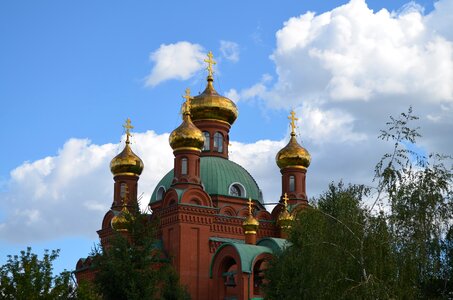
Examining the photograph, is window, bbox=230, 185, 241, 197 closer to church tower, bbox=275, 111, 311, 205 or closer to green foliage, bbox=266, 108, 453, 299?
church tower, bbox=275, 111, 311, 205

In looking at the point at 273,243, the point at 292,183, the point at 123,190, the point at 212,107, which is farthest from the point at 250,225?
the point at 123,190

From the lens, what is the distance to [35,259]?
20.3 meters

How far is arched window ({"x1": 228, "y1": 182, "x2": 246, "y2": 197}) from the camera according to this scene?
120 feet

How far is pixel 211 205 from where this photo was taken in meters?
33.6

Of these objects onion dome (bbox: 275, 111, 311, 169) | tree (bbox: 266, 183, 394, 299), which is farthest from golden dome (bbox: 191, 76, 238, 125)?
tree (bbox: 266, 183, 394, 299)

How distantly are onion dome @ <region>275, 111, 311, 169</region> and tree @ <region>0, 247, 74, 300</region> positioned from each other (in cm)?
1839

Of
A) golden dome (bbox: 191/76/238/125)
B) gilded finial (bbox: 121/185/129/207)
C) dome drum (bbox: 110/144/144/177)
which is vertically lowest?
gilded finial (bbox: 121/185/129/207)

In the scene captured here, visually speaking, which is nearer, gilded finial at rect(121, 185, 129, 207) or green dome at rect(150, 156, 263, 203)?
green dome at rect(150, 156, 263, 203)

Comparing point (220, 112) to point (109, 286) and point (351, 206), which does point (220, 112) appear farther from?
point (351, 206)

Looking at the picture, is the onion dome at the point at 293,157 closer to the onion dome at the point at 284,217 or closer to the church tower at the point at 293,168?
→ the church tower at the point at 293,168

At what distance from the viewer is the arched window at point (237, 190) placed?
120 feet

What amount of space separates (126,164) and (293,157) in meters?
7.86

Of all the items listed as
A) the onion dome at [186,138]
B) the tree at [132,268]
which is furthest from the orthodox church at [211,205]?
the tree at [132,268]

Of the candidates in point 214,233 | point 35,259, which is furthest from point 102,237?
point 35,259
